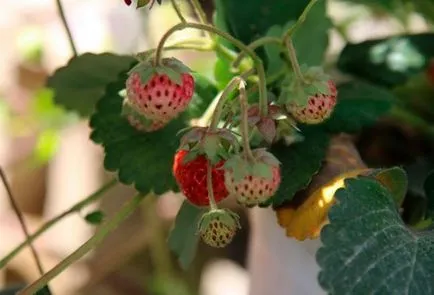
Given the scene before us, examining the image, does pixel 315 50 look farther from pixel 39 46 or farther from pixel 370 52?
pixel 39 46

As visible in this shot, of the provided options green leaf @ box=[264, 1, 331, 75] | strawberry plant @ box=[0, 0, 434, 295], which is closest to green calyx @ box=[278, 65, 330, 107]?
strawberry plant @ box=[0, 0, 434, 295]

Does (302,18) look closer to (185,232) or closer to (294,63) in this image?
(294,63)

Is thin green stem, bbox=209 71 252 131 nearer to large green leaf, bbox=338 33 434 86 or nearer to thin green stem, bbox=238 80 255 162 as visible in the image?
thin green stem, bbox=238 80 255 162

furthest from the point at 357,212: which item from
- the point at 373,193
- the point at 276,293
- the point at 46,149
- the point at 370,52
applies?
the point at 46,149

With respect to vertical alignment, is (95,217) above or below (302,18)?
below

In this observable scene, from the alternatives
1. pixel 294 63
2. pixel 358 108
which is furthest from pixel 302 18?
pixel 358 108
